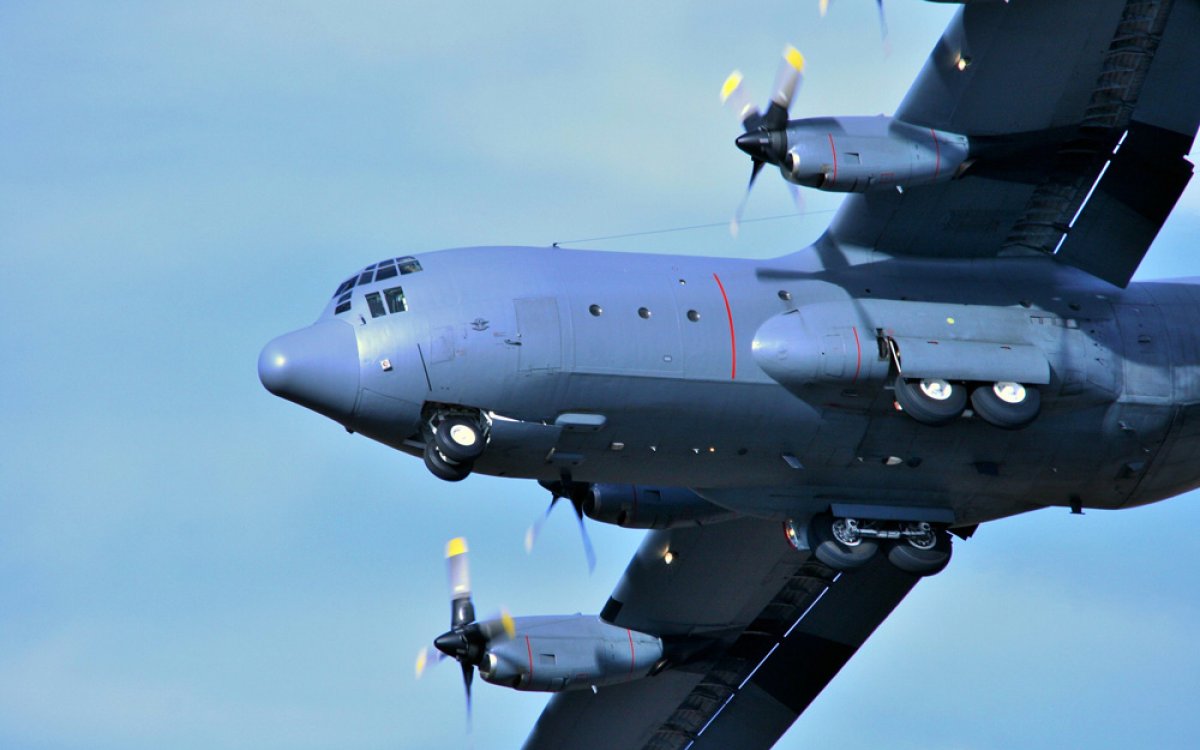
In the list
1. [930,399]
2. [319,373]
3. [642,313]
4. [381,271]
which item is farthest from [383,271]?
[930,399]

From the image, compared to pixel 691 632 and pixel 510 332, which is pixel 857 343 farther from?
pixel 691 632

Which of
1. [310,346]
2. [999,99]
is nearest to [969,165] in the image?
[999,99]

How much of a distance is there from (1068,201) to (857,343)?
14.9ft

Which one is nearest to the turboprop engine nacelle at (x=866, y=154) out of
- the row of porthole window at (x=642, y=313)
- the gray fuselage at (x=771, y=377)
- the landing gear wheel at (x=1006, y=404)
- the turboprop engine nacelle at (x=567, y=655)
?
the gray fuselage at (x=771, y=377)

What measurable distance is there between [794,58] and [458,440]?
6.85 meters

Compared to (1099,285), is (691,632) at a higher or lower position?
lower

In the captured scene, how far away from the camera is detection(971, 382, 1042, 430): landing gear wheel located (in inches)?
1220

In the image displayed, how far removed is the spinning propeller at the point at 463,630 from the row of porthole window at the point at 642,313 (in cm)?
582

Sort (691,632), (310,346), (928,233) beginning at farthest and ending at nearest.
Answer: (691,632) < (928,233) < (310,346)

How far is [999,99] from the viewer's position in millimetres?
31094

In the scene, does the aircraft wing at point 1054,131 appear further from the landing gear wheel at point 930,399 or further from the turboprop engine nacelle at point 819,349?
the landing gear wheel at point 930,399

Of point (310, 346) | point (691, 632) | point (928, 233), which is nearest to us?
point (310, 346)

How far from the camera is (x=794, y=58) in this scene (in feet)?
99.1

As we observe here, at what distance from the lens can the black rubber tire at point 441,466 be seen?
3016 centimetres
